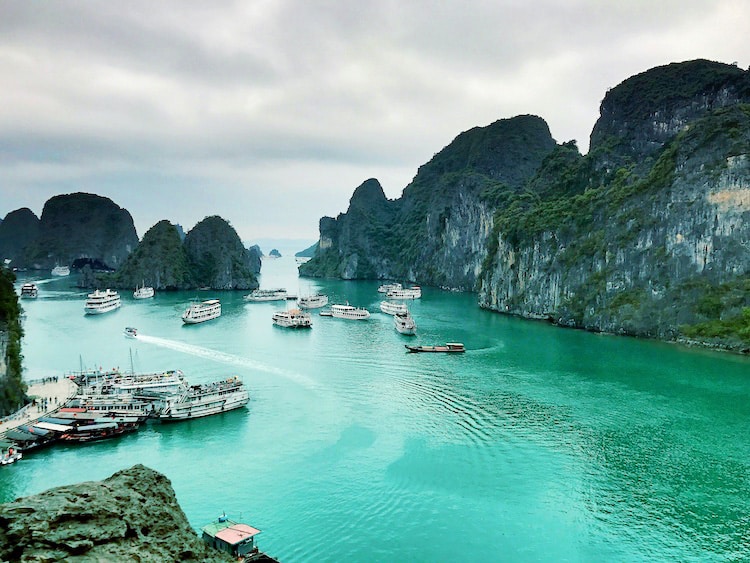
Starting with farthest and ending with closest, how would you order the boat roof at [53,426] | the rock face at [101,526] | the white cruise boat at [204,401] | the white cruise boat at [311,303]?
1. the white cruise boat at [311,303]
2. the white cruise boat at [204,401]
3. the boat roof at [53,426]
4. the rock face at [101,526]

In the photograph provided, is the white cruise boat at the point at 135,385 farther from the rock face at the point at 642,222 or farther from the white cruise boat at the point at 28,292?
the white cruise boat at the point at 28,292

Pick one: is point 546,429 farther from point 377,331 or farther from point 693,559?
point 377,331

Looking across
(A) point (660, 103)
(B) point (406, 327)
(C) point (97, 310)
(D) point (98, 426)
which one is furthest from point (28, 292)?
(A) point (660, 103)

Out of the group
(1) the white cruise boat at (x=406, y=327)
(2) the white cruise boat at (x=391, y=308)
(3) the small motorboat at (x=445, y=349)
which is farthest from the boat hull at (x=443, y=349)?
(2) the white cruise boat at (x=391, y=308)

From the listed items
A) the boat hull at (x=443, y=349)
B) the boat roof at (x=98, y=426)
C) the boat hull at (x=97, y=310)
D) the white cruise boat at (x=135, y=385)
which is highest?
the boat hull at (x=97, y=310)

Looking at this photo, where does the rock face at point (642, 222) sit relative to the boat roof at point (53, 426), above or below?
above

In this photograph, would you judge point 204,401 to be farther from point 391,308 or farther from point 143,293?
point 143,293

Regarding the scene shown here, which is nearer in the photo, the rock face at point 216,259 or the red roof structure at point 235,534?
the red roof structure at point 235,534

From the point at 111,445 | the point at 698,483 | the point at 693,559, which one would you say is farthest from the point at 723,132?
the point at 111,445

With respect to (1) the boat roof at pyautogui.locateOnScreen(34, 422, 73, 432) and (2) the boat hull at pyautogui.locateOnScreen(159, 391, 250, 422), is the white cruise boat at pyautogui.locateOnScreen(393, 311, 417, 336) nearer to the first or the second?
(2) the boat hull at pyautogui.locateOnScreen(159, 391, 250, 422)
